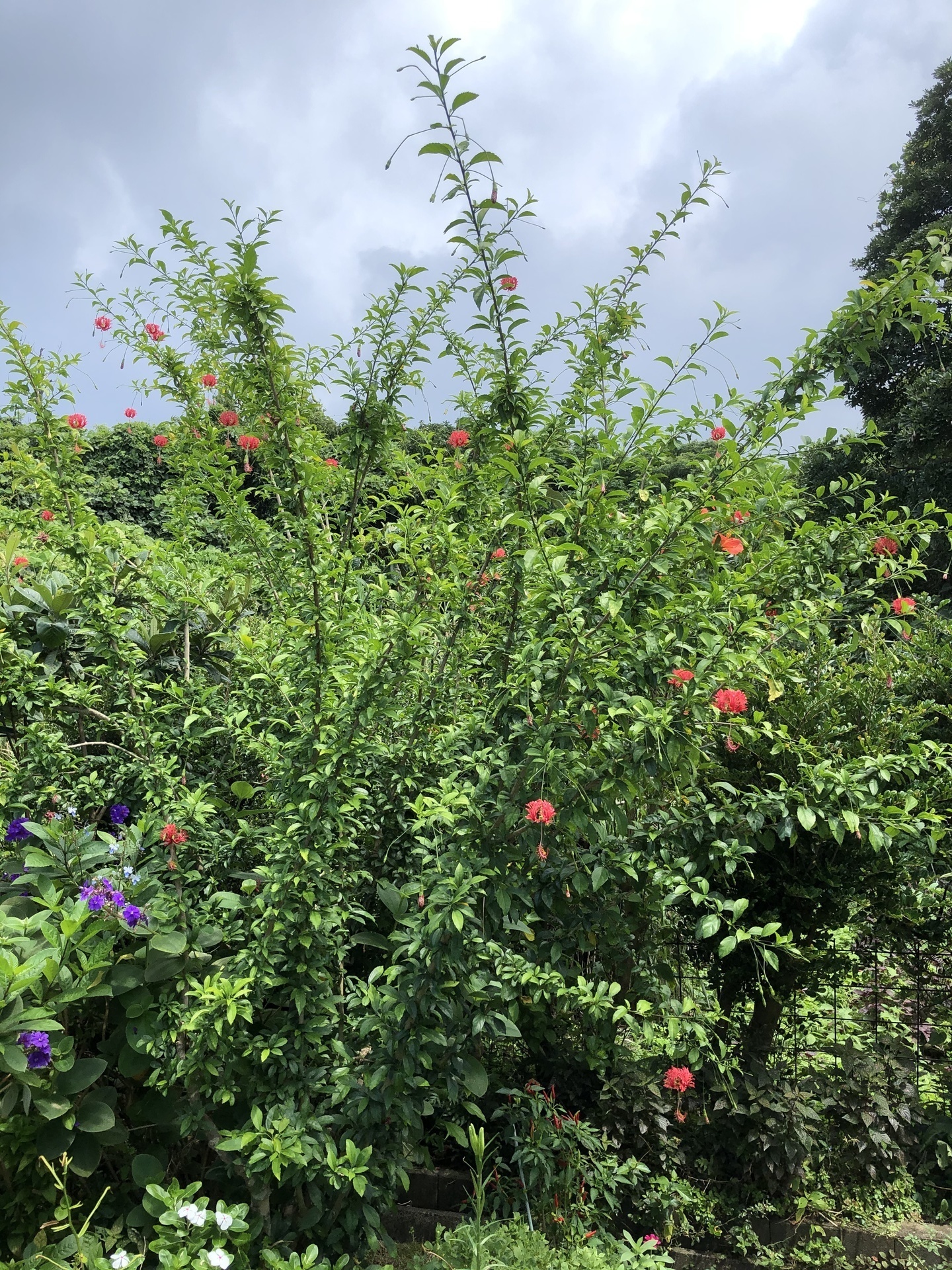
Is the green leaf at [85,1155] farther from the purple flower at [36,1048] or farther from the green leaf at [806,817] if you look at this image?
the green leaf at [806,817]

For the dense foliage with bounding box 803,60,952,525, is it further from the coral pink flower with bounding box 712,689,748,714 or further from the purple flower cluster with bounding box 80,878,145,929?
the purple flower cluster with bounding box 80,878,145,929

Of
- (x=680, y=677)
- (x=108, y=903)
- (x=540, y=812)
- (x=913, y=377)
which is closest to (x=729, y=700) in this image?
(x=680, y=677)

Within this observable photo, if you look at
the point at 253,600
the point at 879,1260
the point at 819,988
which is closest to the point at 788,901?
the point at 819,988

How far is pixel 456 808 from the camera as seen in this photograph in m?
1.96

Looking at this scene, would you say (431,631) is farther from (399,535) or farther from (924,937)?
(924,937)

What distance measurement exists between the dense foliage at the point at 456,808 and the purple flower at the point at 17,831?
0.02 metres

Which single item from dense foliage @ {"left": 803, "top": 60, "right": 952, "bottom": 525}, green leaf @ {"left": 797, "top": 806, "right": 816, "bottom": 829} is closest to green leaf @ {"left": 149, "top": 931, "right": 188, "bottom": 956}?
green leaf @ {"left": 797, "top": 806, "right": 816, "bottom": 829}

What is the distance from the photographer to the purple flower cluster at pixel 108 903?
6.27 feet

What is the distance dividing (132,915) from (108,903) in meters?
0.08

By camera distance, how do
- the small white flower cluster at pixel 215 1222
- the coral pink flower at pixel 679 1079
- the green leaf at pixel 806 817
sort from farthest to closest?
the coral pink flower at pixel 679 1079
the green leaf at pixel 806 817
the small white flower cluster at pixel 215 1222

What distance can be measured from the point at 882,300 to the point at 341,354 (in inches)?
69.5

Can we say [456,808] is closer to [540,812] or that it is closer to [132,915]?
[540,812]

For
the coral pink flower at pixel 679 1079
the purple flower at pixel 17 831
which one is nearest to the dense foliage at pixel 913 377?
the coral pink flower at pixel 679 1079

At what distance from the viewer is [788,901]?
2744 millimetres
